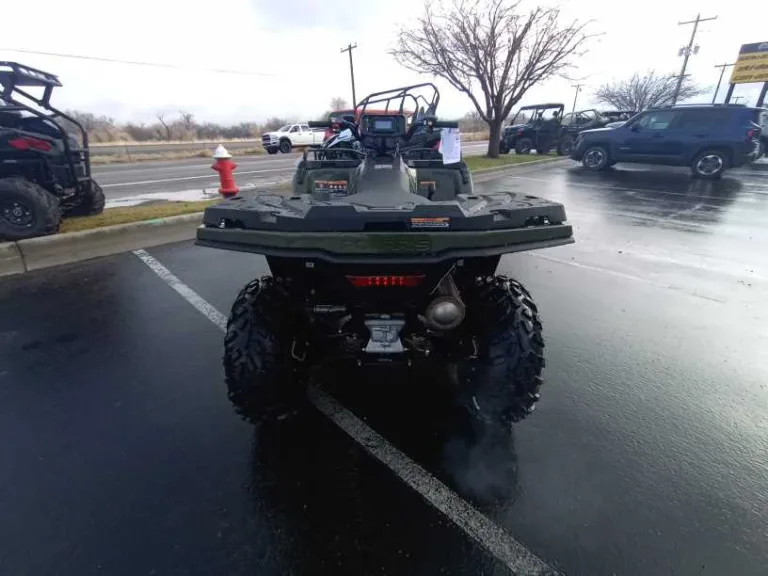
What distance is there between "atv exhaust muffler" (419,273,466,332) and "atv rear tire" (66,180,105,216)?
6763 millimetres

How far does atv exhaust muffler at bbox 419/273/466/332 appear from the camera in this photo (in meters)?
2.04

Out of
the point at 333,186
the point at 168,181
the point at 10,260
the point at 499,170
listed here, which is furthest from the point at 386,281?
the point at 168,181

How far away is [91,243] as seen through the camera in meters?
5.47

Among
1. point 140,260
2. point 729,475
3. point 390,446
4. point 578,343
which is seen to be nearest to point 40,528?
point 390,446

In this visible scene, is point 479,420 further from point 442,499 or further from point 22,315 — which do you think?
point 22,315

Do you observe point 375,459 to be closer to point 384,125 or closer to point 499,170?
point 384,125

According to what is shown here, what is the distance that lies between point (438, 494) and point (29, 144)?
635cm

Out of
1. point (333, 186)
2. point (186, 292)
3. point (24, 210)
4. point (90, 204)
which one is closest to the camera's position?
point (333, 186)

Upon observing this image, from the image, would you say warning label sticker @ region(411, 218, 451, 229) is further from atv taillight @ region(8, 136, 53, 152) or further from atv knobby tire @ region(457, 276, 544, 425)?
atv taillight @ region(8, 136, 53, 152)

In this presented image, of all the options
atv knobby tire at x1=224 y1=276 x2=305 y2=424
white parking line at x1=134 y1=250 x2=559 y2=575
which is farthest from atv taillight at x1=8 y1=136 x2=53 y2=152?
white parking line at x1=134 y1=250 x2=559 y2=575

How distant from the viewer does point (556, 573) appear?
5.48ft

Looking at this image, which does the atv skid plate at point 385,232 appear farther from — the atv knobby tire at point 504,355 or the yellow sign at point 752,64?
the yellow sign at point 752,64

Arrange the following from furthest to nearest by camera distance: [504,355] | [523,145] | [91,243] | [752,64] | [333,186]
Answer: [523,145]
[752,64]
[91,243]
[333,186]
[504,355]

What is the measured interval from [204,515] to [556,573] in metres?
1.55
